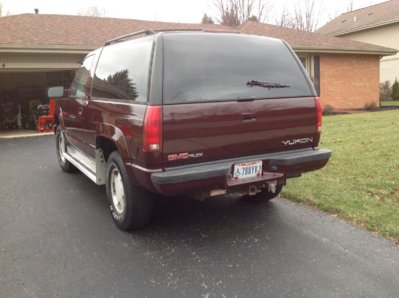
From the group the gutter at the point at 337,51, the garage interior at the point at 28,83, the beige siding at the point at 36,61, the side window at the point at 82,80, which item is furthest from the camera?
the gutter at the point at 337,51

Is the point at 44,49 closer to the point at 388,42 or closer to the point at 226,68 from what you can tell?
the point at 226,68

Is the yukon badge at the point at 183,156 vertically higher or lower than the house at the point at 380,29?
lower

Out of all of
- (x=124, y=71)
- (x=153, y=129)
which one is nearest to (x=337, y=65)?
(x=124, y=71)

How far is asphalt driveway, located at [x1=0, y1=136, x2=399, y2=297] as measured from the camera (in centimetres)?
302

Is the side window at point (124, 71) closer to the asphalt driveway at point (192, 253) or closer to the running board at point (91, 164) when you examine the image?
the running board at point (91, 164)

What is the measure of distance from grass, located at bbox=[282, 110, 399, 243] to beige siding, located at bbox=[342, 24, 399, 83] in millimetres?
21480

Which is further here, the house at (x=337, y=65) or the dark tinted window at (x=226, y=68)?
the house at (x=337, y=65)

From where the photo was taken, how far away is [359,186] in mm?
5500

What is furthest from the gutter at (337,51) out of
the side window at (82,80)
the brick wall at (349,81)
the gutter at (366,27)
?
the side window at (82,80)

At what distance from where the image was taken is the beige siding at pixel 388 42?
27562 millimetres

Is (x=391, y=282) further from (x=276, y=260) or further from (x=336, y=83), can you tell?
(x=336, y=83)

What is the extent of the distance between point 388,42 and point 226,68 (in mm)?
28592

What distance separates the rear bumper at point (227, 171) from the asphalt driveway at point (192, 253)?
0.64m

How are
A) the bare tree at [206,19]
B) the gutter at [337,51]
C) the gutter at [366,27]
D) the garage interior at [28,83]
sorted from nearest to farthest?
the garage interior at [28,83] → the gutter at [337,51] → the gutter at [366,27] → the bare tree at [206,19]
